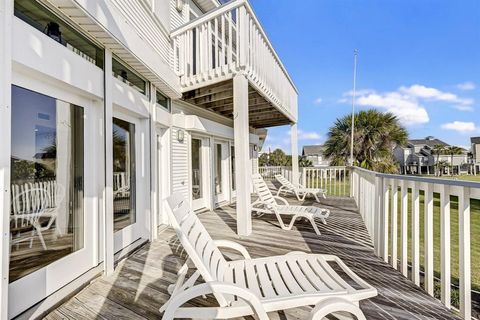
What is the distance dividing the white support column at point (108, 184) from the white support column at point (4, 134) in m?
1.19

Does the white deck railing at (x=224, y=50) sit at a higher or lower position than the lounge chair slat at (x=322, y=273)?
higher

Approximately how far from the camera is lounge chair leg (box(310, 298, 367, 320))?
156 cm

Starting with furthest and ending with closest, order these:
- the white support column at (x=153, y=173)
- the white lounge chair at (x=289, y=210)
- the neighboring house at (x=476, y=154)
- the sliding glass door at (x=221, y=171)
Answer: the neighboring house at (x=476, y=154) < the sliding glass door at (x=221, y=171) < the white lounge chair at (x=289, y=210) < the white support column at (x=153, y=173)

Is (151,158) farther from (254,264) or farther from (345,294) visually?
(345,294)

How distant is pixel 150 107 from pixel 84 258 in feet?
8.02

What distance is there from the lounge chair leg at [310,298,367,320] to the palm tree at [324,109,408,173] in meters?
16.7

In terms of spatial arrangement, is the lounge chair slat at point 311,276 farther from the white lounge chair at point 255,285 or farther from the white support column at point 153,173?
the white support column at point 153,173

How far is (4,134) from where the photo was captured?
1.80 meters

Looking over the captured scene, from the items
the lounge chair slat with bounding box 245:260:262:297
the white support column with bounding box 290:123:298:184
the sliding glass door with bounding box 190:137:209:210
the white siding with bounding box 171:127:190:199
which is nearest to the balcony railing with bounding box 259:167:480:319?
the lounge chair slat with bounding box 245:260:262:297

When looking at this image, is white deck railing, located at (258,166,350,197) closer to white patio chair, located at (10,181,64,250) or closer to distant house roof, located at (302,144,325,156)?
white patio chair, located at (10,181,64,250)

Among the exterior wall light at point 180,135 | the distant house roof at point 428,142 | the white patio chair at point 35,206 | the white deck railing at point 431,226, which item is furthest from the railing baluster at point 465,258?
the distant house roof at point 428,142

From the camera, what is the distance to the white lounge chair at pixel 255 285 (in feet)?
5.29

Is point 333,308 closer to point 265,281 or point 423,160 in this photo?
point 265,281

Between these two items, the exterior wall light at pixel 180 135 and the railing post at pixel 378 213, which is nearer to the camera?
the railing post at pixel 378 213
